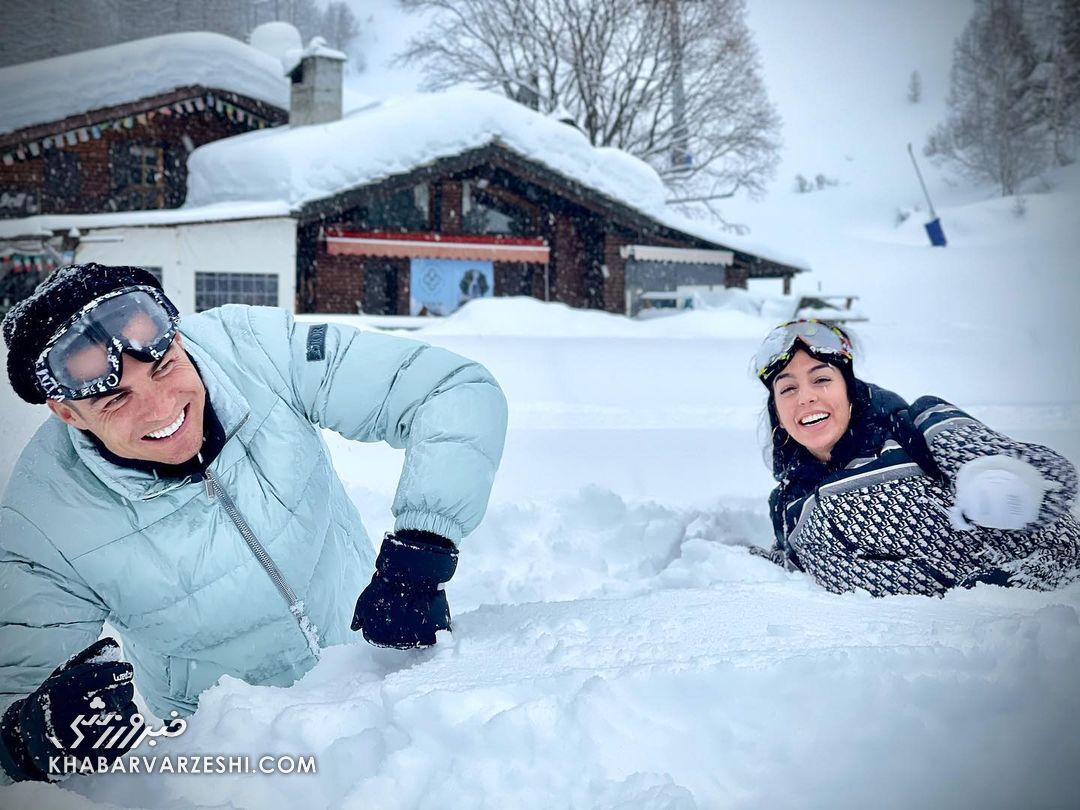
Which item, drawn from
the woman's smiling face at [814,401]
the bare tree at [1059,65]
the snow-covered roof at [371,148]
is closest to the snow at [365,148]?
the snow-covered roof at [371,148]

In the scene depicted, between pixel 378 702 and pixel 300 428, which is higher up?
pixel 300 428

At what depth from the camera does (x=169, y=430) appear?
3.74 ft

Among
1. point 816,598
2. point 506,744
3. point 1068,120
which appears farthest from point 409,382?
point 1068,120

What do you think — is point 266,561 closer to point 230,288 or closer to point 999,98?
point 999,98

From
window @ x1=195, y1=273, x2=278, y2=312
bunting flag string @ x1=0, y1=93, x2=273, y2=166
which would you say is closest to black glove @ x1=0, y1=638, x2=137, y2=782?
bunting flag string @ x1=0, y1=93, x2=273, y2=166

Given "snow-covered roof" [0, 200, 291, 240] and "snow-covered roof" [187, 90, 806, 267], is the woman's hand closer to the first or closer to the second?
"snow-covered roof" [0, 200, 291, 240]

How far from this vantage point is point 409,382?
1330 mm

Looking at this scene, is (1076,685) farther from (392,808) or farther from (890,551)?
(890,551)

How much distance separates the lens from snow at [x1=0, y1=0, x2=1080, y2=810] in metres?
0.86

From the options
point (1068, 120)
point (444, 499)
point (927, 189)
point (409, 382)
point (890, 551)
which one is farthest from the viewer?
point (927, 189)

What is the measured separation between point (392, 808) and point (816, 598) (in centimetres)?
89

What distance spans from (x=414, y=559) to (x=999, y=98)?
2.48m

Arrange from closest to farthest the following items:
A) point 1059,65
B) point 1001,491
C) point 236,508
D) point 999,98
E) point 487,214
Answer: point 236,508 < point 1001,491 < point 1059,65 < point 999,98 < point 487,214

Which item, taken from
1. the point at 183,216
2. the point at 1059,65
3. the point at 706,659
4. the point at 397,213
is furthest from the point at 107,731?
the point at 397,213
